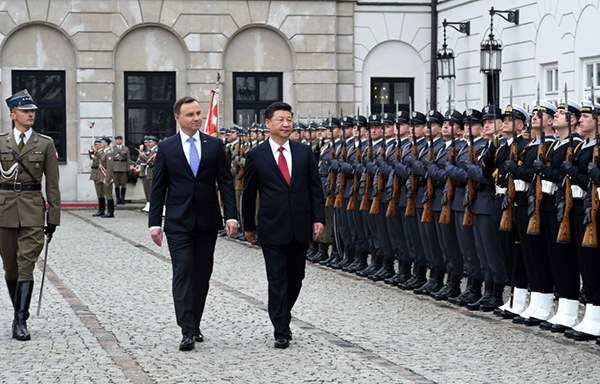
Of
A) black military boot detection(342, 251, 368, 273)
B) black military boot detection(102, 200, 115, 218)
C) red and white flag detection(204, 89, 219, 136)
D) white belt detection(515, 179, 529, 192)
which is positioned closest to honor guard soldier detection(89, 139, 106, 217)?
black military boot detection(102, 200, 115, 218)

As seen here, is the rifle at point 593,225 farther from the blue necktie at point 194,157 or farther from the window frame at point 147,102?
the window frame at point 147,102

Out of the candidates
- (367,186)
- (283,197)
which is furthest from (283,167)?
(367,186)

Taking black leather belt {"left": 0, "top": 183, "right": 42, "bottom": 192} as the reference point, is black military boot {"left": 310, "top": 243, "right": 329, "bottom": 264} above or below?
below

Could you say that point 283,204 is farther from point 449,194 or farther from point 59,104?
point 59,104

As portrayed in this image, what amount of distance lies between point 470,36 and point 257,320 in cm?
1696

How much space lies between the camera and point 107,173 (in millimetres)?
25172

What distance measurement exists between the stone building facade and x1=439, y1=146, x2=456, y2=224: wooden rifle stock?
16339 mm

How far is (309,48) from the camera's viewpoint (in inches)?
1160

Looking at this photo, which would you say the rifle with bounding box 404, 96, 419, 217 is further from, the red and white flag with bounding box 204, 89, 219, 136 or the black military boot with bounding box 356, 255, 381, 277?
the red and white flag with bounding box 204, 89, 219, 136

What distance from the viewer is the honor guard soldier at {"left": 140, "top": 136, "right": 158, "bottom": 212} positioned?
26.0 metres

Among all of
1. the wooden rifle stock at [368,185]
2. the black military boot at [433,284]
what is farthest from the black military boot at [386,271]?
the black military boot at [433,284]

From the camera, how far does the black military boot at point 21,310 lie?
8.63m

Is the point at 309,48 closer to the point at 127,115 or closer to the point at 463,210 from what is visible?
the point at 127,115

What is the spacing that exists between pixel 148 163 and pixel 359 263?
13.4m
